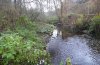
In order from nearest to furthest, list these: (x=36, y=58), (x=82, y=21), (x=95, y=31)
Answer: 1. (x=36, y=58)
2. (x=95, y=31)
3. (x=82, y=21)

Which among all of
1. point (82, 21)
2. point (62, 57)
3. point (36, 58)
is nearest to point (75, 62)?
point (62, 57)

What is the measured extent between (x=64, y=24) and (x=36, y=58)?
26.6m

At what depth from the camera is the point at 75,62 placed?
33.7 ft

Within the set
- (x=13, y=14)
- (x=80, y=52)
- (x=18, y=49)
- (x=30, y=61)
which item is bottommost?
(x=80, y=52)

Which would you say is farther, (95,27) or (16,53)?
(95,27)

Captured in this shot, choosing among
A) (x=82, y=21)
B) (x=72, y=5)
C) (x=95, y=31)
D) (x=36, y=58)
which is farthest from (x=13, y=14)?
(x=72, y=5)

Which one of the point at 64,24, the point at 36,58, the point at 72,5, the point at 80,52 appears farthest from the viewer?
the point at 72,5

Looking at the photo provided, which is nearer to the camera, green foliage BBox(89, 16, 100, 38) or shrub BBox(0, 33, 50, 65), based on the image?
shrub BBox(0, 33, 50, 65)

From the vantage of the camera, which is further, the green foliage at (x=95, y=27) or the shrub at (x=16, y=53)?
the green foliage at (x=95, y=27)

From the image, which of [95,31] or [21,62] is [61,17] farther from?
[21,62]

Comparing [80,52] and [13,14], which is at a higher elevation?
[13,14]

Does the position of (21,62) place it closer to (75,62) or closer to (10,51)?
(10,51)

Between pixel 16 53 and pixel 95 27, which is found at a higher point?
pixel 16 53

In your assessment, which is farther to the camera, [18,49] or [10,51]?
[18,49]
